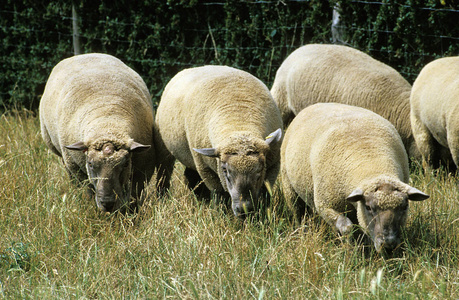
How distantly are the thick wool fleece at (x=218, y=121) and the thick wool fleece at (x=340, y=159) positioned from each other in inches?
12.1

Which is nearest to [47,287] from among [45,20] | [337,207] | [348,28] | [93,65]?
[337,207]

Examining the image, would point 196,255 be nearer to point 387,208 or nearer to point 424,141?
point 387,208

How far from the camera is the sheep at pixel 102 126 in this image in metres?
5.05

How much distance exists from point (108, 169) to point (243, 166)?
1168mm

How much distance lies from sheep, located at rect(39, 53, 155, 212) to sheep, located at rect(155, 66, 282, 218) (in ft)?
0.95

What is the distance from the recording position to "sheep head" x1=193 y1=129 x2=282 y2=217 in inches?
183

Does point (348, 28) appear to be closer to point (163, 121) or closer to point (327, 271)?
point (163, 121)

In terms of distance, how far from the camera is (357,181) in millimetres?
4199

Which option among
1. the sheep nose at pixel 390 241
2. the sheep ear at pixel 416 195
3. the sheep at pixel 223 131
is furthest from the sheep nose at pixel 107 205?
the sheep ear at pixel 416 195

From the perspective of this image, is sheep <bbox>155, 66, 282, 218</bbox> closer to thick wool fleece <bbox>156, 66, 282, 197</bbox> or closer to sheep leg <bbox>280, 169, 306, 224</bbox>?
thick wool fleece <bbox>156, 66, 282, 197</bbox>

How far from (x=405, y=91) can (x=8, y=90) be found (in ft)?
20.9

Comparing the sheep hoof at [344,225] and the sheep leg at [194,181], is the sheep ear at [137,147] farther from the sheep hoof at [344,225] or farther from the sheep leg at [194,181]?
the sheep hoof at [344,225]

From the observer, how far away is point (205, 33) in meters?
8.82

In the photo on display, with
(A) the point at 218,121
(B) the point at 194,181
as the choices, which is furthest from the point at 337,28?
(A) the point at 218,121
